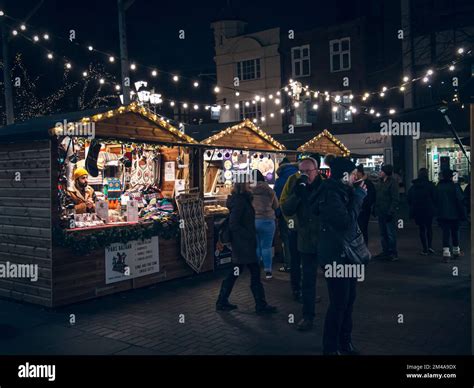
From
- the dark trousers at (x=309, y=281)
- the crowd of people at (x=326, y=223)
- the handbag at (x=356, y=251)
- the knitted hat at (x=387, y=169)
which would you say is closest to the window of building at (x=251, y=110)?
the crowd of people at (x=326, y=223)

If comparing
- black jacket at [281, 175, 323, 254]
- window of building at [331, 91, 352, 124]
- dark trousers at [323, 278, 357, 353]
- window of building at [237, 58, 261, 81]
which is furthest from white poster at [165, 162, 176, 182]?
window of building at [237, 58, 261, 81]

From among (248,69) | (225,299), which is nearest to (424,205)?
(225,299)

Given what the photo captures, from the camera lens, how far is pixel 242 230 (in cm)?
700

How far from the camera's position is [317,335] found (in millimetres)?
5887

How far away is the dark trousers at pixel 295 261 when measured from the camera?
7426mm

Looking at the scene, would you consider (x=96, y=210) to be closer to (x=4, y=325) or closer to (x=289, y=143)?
(x=4, y=325)

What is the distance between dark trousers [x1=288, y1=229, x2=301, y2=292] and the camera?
7.43m

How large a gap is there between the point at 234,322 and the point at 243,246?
1047mm

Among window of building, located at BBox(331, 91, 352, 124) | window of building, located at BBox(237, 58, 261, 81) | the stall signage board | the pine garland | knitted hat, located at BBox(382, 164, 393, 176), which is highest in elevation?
window of building, located at BBox(237, 58, 261, 81)

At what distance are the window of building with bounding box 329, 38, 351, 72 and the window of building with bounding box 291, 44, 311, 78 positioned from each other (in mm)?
1525

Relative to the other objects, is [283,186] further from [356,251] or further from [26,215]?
[26,215]

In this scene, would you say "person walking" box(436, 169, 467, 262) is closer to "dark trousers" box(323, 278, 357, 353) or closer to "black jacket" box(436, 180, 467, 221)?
"black jacket" box(436, 180, 467, 221)

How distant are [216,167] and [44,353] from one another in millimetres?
8155
